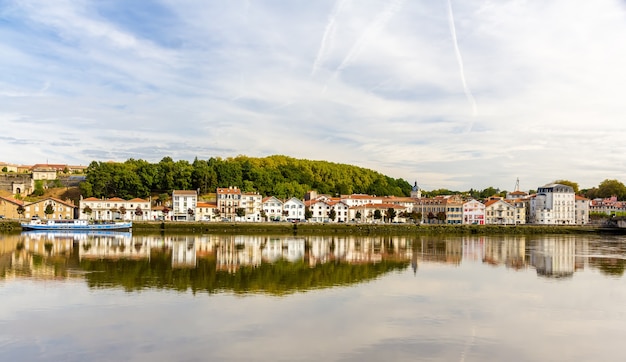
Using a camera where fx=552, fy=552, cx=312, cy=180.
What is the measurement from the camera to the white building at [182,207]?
64.4 meters

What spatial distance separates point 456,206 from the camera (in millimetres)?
71312

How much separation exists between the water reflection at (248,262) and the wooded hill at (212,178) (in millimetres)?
31498

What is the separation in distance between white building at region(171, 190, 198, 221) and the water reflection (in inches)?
1044

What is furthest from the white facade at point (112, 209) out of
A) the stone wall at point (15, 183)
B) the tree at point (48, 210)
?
the stone wall at point (15, 183)

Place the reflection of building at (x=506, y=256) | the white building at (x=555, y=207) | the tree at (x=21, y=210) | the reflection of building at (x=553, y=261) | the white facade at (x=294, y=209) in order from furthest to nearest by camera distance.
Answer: the white building at (x=555, y=207), the white facade at (x=294, y=209), the tree at (x=21, y=210), the reflection of building at (x=506, y=256), the reflection of building at (x=553, y=261)

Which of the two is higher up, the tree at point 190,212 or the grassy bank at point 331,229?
the tree at point 190,212

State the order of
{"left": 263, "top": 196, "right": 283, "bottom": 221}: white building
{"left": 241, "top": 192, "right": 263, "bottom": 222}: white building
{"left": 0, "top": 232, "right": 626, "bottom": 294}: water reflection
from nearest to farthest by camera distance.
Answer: {"left": 0, "top": 232, "right": 626, "bottom": 294}: water reflection < {"left": 241, "top": 192, "right": 263, "bottom": 222}: white building < {"left": 263, "top": 196, "right": 283, "bottom": 221}: white building

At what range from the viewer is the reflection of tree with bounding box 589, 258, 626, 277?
996 inches

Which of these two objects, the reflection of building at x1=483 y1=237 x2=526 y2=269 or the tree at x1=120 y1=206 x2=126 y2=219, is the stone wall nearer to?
the tree at x1=120 y1=206 x2=126 y2=219

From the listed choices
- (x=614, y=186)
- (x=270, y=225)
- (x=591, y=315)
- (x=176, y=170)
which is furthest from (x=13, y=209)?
(x=614, y=186)

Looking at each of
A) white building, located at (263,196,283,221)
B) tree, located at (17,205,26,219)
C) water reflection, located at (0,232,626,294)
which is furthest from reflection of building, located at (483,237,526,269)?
tree, located at (17,205,26,219)

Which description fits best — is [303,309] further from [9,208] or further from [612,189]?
[612,189]

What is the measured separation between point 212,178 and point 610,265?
5316 cm

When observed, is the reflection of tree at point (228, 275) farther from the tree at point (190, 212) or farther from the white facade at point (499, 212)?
the white facade at point (499, 212)
